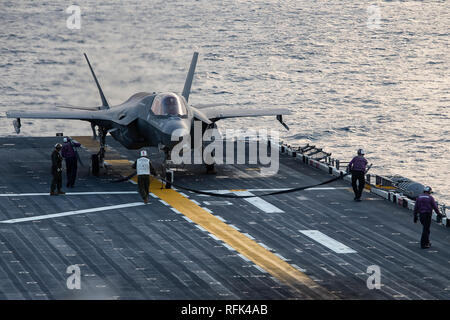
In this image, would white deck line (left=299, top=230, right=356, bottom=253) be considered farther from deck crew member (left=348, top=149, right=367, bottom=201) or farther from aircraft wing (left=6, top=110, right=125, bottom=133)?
aircraft wing (left=6, top=110, right=125, bottom=133)

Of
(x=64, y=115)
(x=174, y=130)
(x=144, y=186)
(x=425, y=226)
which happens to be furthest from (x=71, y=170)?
(x=425, y=226)

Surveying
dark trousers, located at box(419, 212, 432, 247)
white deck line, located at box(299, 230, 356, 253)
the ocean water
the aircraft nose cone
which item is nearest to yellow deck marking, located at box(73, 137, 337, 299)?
the aircraft nose cone

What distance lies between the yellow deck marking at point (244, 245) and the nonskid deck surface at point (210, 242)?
0.04 m

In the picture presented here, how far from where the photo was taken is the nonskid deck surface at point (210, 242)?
26.0 metres

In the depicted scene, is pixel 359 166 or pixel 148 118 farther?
pixel 148 118

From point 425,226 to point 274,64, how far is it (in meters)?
90.2

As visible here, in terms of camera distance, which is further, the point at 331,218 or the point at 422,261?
the point at 331,218

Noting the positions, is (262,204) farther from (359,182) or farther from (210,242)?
(210,242)

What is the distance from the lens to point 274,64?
119188 mm

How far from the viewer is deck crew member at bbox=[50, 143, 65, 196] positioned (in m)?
36.2

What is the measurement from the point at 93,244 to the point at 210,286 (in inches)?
230

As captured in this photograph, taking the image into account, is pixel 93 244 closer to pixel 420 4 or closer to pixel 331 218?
pixel 331 218

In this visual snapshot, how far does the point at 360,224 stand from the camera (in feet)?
111

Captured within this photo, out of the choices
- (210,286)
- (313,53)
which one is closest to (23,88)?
(313,53)
